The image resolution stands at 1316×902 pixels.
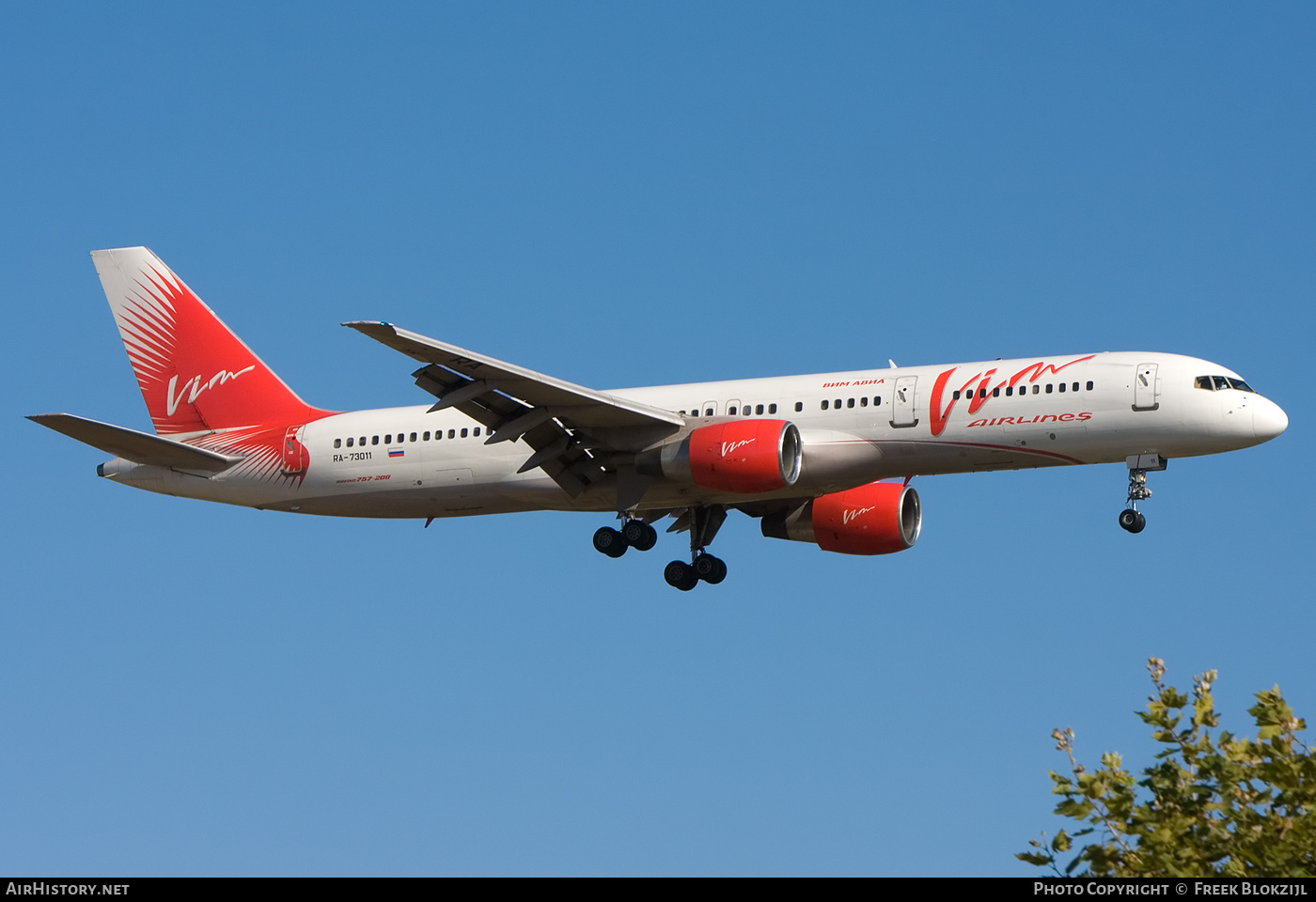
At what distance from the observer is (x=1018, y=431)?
3691 cm

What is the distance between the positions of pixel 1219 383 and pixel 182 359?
27433 millimetres

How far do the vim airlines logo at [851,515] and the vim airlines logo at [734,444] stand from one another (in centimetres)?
675

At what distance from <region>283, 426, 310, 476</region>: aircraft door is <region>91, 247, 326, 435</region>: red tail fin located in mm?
750

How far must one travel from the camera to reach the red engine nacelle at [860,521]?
4316 centimetres

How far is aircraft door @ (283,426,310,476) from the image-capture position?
43219 millimetres

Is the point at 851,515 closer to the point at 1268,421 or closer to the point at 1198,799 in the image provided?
the point at 1268,421

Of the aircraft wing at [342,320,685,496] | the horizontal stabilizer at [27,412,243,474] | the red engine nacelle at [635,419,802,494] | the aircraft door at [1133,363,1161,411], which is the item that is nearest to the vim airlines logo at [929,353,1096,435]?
the aircraft door at [1133,363,1161,411]

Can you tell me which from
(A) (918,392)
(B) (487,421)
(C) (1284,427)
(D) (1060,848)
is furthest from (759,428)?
(D) (1060,848)

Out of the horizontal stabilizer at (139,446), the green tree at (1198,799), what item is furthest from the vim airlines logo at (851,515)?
the green tree at (1198,799)

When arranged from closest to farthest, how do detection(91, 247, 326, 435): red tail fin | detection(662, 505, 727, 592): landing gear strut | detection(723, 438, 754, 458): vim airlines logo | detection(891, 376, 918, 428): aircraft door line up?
detection(723, 438, 754, 458): vim airlines logo < detection(891, 376, 918, 428): aircraft door < detection(662, 505, 727, 592): landing gear strut < detection(91, 247, 326, 435): red tail fin

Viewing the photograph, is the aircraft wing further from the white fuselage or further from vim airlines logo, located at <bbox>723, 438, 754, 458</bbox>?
vim airlines logo, located at <bbox>723, 438, 754, 458</bbox>

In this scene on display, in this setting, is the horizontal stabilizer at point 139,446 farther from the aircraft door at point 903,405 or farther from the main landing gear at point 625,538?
the aircraft door at point 903,405

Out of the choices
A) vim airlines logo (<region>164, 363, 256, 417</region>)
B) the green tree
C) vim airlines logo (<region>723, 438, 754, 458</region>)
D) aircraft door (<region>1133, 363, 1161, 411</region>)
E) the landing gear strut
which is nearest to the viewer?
the green tree

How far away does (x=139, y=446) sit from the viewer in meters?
42.5
